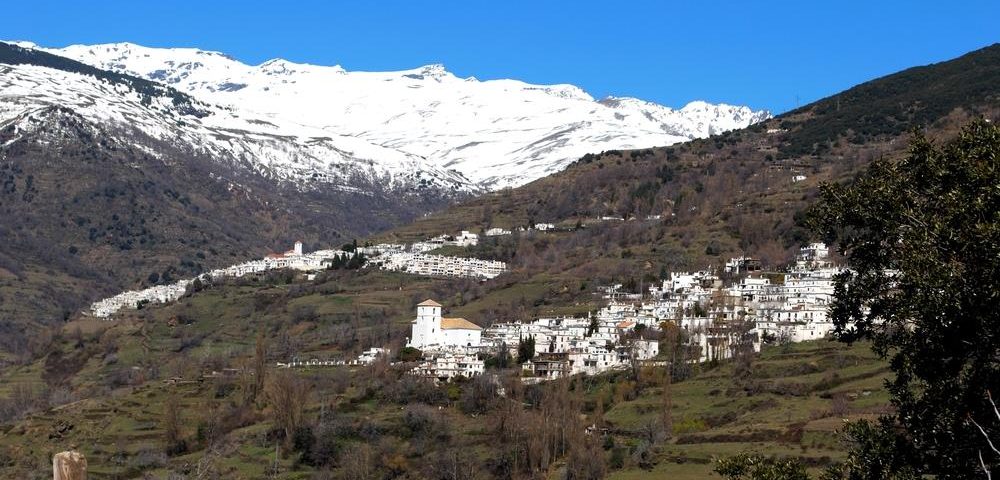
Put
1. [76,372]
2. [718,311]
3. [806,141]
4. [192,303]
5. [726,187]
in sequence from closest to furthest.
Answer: [718,311] < [76,372] < [192,303] < [726,187] < [806,141]

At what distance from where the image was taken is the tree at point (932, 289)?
15.5m

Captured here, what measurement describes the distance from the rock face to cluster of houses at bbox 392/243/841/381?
238ft

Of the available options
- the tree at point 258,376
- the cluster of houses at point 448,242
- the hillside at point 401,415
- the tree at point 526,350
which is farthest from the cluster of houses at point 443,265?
the tree at point 258,376

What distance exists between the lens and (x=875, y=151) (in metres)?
154

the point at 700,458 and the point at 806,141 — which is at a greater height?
the point at 806,141

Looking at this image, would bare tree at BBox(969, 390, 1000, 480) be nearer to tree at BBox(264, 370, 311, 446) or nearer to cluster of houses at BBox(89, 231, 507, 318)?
tree at BBox(264, 370, 311, 446)

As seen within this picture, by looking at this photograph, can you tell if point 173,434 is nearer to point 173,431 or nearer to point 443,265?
point 173,431

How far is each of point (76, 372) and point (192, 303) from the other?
75.9ft

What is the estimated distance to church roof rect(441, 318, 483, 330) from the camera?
328 ft

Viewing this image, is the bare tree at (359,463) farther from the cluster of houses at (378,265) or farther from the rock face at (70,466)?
the cluster of houses at (378,265)

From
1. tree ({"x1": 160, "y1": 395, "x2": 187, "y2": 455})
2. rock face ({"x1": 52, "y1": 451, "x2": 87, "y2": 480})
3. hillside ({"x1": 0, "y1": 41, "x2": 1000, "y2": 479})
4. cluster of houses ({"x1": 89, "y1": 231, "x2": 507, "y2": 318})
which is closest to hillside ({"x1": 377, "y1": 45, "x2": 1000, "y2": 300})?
hillside ({"x1": 0, "y1": 41, "x2": 1000, "y2": 479})

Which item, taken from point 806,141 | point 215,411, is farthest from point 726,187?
point 215,411

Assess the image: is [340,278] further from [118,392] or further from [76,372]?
[118,392]

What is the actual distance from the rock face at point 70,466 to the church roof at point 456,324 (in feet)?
294
